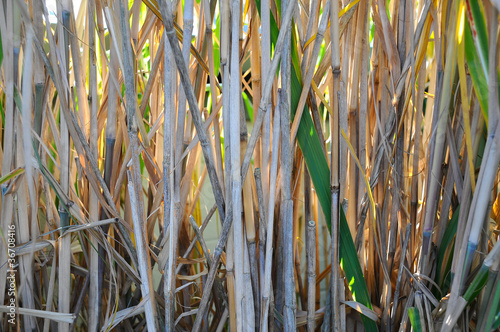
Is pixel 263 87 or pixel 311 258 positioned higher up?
pixel 263 87

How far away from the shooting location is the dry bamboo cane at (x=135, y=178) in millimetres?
417

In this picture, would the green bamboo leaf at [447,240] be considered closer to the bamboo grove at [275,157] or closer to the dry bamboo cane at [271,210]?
the bamboo grove at [275,157]

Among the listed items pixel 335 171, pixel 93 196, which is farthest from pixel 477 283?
pixel 93 196

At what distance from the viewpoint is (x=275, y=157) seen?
17.6 inches

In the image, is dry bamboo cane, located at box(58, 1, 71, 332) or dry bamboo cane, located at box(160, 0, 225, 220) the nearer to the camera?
dry bamboo cane, located at box(160, 0, 225, 220)

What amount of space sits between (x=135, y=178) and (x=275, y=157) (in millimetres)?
152

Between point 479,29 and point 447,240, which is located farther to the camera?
point 447,240

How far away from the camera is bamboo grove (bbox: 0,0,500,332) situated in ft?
1.38

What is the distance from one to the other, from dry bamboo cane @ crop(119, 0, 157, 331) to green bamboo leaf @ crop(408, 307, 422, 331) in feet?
0.95

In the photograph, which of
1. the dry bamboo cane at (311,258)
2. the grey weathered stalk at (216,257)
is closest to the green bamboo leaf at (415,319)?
the dry bamboo cane at (311,258)

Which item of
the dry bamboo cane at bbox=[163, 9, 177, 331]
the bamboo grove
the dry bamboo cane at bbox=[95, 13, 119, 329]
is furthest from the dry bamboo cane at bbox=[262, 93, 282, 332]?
the dry bamboo cane at bbox=[95, 13, 119, 329]

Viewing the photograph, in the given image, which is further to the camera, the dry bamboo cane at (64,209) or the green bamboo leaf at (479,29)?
the dry bamboo cane at (64,209)

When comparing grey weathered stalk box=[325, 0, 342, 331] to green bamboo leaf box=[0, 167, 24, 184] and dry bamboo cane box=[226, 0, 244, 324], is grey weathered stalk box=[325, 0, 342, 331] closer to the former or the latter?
dry bamboo cane box=[226, 0, 244, 324]

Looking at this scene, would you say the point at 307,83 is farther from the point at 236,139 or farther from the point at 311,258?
the point at 311,258
